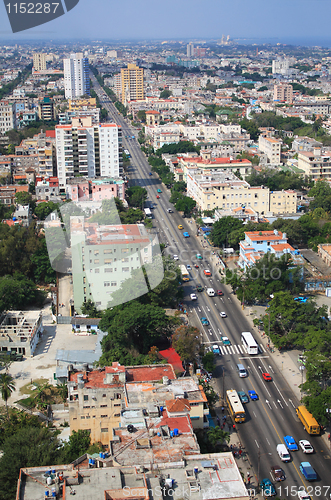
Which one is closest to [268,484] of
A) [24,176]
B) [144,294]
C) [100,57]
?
[144,294]

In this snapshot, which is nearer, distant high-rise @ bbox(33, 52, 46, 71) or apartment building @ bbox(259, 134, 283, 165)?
apartment building @ bbox(259, 134, 283, 165)

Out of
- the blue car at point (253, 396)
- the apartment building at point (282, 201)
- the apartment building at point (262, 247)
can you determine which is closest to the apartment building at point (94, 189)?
the apartment building at point (282, 201)

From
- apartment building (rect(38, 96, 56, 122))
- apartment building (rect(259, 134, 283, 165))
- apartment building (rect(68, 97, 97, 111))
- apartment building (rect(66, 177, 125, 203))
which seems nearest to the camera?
apartment building (rect(66, 177, 125, 203))

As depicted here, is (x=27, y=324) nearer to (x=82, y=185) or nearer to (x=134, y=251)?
(x=134, y=251)

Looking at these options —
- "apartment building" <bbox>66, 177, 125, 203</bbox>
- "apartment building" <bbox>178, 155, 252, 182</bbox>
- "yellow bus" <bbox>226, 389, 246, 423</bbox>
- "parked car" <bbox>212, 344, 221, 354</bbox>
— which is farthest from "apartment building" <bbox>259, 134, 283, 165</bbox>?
"yellow bus" <bbox>226, 389, 246, 423</bbox>

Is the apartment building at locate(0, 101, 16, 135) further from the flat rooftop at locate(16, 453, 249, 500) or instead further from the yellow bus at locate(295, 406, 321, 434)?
the flat rooftop at locate(16, 453, 249, 500)

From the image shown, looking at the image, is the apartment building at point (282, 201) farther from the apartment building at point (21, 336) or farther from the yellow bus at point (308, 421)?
the yellow bus at point (308, 421)
